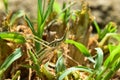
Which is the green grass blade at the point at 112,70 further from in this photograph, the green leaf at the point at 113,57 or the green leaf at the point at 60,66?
the green leaf at the point at 60,66

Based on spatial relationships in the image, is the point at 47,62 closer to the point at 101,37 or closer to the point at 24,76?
the point at 24,76

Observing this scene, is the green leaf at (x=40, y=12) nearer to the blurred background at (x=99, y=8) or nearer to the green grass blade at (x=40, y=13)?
the green grass blade at (x=40, y=13)

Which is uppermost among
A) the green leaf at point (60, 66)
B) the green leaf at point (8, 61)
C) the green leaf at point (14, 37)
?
the green leaf at point (14, 37)

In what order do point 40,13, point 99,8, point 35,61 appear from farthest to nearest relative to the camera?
point 99,8 < point 40,13 < point 35,61

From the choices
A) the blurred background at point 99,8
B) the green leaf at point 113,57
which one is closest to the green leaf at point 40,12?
the green leaf at point 113,57

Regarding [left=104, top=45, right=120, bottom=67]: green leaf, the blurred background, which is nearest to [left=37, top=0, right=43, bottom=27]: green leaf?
[left=104, top=45, right=120, bottom=67]: green leaf

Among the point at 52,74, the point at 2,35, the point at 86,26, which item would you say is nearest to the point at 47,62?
the point at 52,74

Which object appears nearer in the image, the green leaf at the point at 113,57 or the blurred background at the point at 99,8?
the green leaf at the point at 113,57

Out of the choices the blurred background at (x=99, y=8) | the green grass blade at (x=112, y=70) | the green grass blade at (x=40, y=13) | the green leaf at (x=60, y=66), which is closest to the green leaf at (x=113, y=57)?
the green grass blade at (x=112, y=70)

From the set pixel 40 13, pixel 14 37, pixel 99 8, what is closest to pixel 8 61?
pixel 14 37

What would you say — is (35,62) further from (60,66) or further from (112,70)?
(112,70)

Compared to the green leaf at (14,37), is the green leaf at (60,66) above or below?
below
